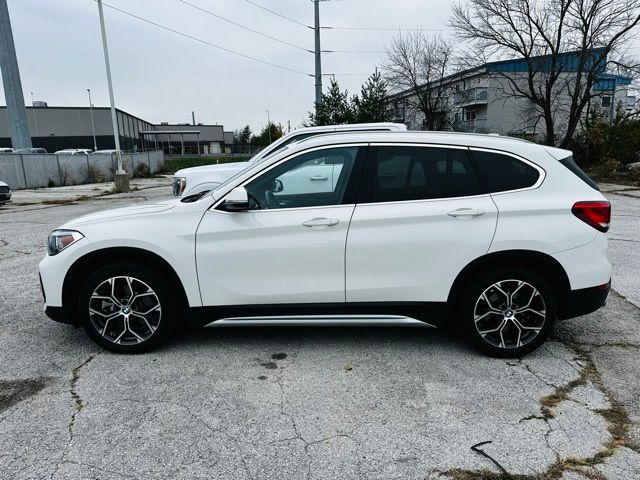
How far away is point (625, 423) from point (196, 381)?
2857 millimetres

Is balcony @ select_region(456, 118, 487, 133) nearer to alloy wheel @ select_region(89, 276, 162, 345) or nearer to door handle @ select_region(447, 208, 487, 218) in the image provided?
door handle @ select_region(447, 208, 487, 218)

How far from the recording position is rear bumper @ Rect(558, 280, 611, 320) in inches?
142

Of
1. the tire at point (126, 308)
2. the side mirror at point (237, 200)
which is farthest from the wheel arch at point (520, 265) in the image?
the tire at point (126, 308)

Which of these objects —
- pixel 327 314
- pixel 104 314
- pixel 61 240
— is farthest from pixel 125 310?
pixel 327 314

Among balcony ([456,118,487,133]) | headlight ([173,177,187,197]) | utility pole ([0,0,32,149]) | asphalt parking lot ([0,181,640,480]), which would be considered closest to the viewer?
asphalt parking lot ([0,181,640,480])

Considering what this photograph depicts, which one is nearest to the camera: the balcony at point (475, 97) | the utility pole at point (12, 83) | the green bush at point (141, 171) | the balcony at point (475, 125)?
the utility pole at point (12, 83)

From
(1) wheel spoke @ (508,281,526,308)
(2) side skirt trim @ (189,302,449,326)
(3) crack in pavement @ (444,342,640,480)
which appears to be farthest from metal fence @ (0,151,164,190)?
(3) crack in pavement @ (444,342,640,480)

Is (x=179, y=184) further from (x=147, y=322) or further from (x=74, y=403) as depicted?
(x=74, y=403)

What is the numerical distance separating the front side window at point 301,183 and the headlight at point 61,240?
1.46 m

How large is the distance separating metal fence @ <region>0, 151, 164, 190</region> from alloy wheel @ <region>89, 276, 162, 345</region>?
21856 millimetres

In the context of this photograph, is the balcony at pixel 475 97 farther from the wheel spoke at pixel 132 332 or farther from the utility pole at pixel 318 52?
the wheel spoke at pixel 132 332

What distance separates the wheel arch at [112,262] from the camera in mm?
3656

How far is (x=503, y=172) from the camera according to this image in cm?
364

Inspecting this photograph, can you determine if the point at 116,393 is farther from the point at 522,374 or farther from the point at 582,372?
the point at 582,372
